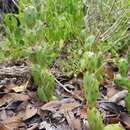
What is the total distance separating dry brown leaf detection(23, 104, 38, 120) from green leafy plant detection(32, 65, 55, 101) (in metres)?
0.07

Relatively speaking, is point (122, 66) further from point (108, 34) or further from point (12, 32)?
point (12, 32)

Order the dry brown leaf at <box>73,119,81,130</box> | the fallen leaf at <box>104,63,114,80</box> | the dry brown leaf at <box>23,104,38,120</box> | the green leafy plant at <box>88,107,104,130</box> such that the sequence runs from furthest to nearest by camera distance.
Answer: the fallen leaf at <box>104,63,114,80</box>, the dry brown leaf at <box>23,104,38,120</box>, the dry brown leaf at <box>73,119,81,130</box>, the green leafy plant at <box>88,107,104,130</box>

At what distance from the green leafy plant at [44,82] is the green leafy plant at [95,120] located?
0.35m

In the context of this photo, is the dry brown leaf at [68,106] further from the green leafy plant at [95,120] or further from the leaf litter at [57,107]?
the green leafy plant at [95,120]

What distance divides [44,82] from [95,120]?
41 centimetres

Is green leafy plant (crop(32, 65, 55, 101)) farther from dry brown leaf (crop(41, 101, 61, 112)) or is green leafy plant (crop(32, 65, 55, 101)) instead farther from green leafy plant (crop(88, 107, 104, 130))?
green leafy plant (crop(88, 107, 104, 130))

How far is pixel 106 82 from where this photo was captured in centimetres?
211

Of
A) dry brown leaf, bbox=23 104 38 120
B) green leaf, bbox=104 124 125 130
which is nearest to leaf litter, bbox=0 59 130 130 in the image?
dry brown leaf, bbox=23 104 38 120

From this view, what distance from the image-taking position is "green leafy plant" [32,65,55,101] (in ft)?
6.08

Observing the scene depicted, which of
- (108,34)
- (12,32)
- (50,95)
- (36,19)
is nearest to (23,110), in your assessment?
(50,95)

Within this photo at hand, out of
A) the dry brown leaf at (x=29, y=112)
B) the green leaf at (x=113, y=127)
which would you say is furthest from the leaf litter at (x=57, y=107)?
the green leaf at (x=113, y=127)

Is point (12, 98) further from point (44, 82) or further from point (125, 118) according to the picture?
point (125, 118)

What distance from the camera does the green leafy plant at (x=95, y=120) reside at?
1.54 meters

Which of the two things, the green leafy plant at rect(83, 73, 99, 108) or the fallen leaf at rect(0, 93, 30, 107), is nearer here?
the green leafy plant at rect(83, 73, 99, 108)
